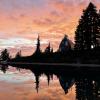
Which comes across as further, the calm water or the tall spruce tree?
the tall spruce tree

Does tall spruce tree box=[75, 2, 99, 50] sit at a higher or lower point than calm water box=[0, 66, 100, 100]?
higher

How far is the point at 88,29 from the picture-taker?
75.9m

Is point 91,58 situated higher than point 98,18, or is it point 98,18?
point 98,18

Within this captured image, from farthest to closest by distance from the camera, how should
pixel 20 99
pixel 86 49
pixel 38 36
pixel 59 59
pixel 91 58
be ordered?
pixel 38 36 < pixel 59 59 < pixel 86 49 < pixel 91 58 < pixel 20 99

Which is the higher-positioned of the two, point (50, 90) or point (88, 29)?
point (88, 29)

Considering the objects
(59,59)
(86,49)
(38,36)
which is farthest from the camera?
(38,36)

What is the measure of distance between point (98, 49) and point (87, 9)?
10513 millimetres

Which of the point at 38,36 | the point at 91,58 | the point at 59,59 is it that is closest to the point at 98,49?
the point at 91,58

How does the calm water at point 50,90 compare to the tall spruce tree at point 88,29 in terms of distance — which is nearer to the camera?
the calm water at point 50,90

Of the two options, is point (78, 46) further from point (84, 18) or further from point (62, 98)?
Answer: point (62, 98)

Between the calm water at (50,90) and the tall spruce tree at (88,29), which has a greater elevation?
the tall spruce tree at (88,29)

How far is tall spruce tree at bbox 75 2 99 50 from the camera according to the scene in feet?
249

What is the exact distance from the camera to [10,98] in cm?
1541

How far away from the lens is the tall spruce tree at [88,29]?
249 ft
